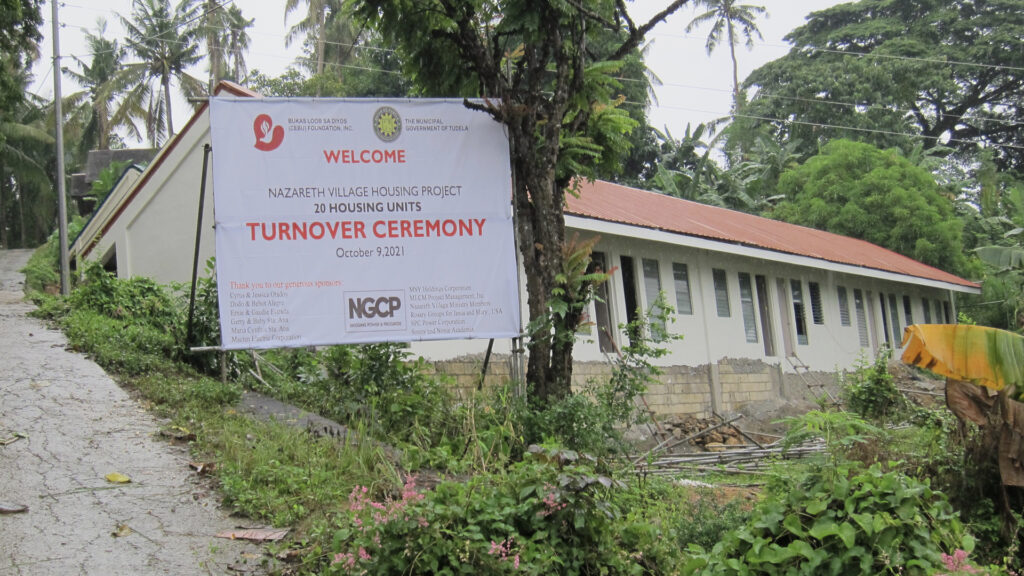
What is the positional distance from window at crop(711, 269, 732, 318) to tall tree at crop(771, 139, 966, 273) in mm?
13306

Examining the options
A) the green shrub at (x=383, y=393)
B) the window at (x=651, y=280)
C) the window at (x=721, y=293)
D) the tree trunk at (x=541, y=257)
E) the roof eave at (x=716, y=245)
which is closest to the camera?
the green shrub at (x=383, y=393)

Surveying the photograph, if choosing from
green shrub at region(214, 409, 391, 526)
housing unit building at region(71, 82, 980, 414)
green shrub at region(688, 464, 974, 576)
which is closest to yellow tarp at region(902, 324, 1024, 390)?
green shrub at region(688, 464, 974, 576)

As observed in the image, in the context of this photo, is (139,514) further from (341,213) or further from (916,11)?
(916,11)

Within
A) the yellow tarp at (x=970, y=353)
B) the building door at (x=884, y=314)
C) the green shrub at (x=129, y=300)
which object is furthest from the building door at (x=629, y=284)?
the building door at (x=884, y=314)

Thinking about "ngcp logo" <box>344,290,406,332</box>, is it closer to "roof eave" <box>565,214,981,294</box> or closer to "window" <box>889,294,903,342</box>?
"roof eave" <box>565,214,981,294</box>

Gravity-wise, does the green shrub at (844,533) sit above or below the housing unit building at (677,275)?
below

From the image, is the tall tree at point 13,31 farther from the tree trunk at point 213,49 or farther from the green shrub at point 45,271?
the tree trunk at point 213,49

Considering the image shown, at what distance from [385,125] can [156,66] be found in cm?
3524

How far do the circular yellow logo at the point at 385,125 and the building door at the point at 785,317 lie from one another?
13402mm

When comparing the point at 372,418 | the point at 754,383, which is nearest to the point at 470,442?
the point at 372,418

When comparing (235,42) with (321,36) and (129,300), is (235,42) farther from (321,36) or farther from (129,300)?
(129,300)

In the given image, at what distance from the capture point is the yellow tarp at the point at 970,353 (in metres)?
6.91

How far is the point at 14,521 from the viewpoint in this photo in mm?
6027

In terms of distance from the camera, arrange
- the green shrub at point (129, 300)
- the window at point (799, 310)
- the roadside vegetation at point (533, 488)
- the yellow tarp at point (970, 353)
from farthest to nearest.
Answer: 1. the window at point (799, 310)
2. the green shrub at point (129, 300)
3. the yellow tarp at point (970, 353)
4. the roadside vegetation at point (533, 488)
